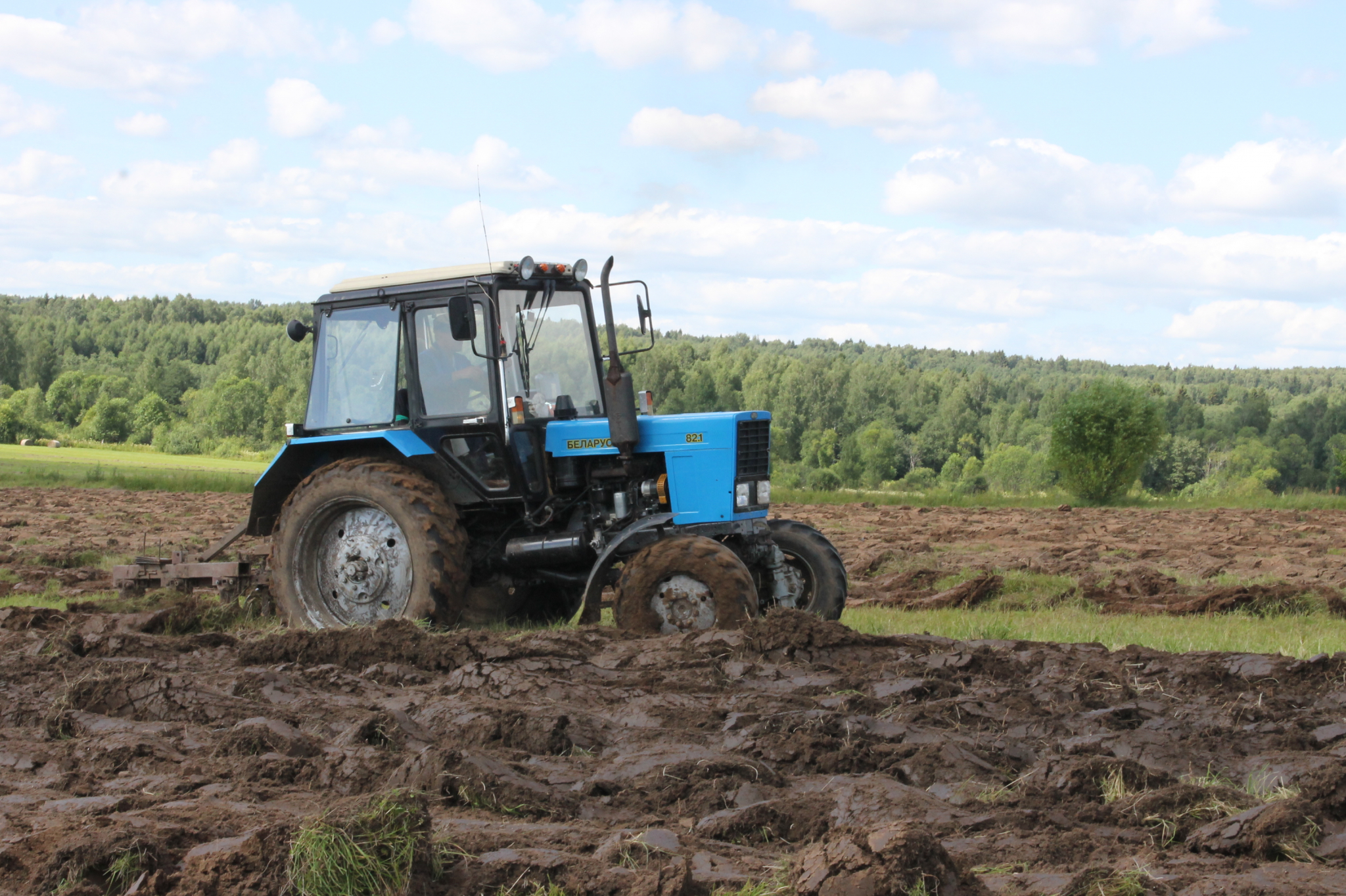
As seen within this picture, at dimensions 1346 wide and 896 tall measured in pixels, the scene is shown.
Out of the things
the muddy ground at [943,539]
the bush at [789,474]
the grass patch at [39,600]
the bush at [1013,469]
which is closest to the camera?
the grass patch at [39,600]

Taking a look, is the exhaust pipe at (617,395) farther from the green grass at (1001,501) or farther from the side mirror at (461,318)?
the green grass at (1001,501)

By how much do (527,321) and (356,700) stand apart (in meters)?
3.23

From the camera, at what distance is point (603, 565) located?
790 centimetres

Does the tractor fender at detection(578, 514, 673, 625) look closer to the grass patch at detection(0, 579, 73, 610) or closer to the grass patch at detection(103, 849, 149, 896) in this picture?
the grass patch at detection(103, 849, 149, 896)

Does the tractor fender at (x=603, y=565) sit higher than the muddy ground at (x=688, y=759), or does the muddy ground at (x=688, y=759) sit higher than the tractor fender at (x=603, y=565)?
the tractor fender at (x=603, y=565)

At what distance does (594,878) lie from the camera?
3.39m

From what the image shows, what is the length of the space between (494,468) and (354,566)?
4.08 ft

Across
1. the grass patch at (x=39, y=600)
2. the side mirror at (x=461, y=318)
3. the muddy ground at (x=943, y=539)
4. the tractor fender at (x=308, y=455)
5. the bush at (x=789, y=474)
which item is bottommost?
the bush at (x=789, y=474)

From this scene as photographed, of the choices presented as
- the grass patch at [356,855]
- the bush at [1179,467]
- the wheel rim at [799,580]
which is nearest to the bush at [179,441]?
the bush at [1179,467]

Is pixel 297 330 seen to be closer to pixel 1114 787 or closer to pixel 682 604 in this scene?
pixel 682 604

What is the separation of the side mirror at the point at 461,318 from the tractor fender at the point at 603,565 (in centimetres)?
165

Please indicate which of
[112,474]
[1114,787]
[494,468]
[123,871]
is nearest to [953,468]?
[112,474]

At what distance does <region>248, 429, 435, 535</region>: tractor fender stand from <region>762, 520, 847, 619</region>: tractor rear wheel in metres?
2.63

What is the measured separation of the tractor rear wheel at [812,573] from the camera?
28.4 feet
